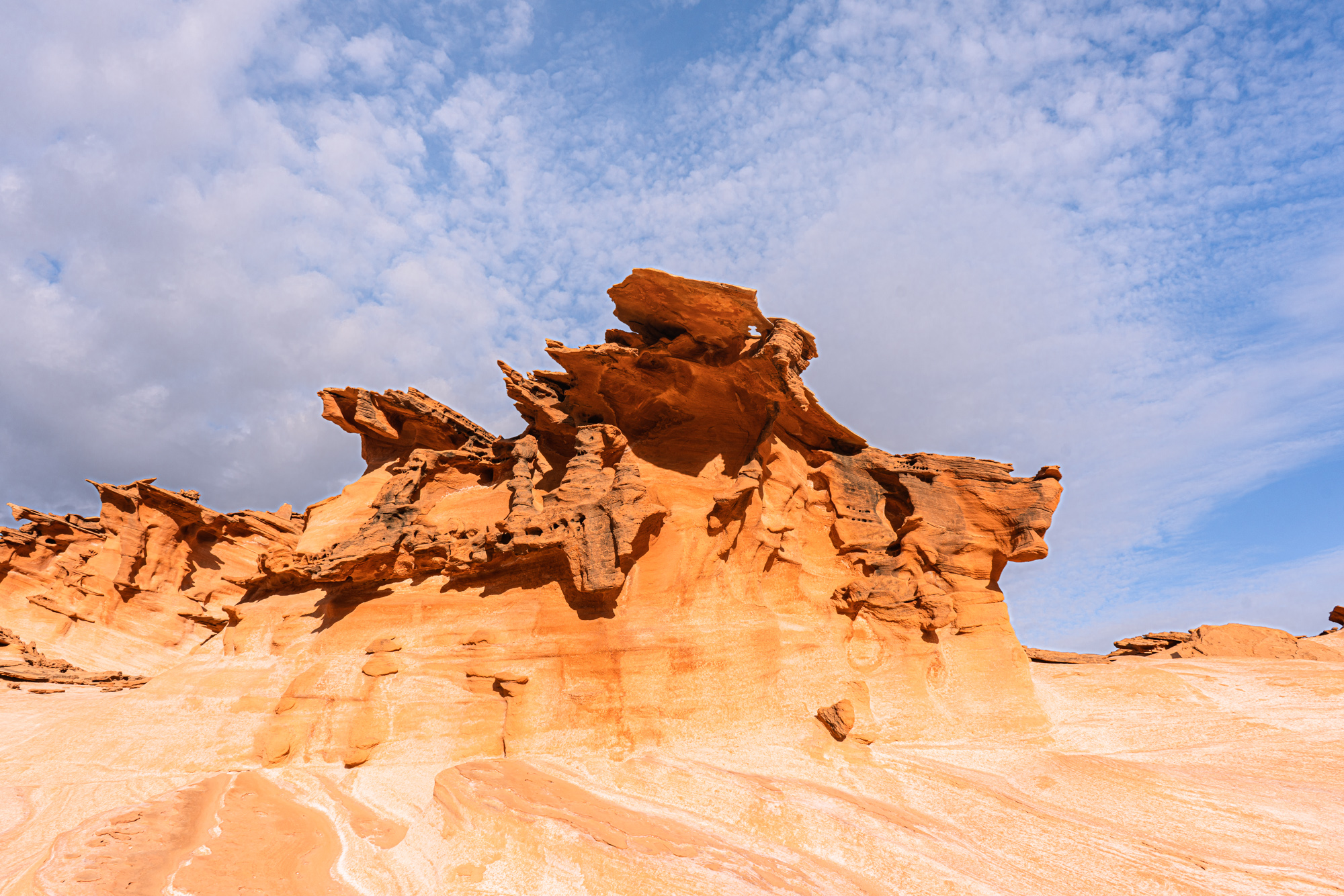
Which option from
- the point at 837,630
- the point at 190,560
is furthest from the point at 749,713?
the point at 190,560

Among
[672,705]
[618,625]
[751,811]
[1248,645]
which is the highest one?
[618,625]

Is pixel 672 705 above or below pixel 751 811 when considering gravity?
above

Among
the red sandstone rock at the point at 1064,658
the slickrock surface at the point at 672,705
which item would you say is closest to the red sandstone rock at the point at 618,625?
the slickrock surface at the point at 672,705

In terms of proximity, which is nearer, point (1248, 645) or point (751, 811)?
point (751, 811)

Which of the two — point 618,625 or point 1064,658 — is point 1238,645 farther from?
point 618,625

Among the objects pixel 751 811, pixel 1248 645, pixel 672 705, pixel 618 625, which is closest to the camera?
pixel 751 811

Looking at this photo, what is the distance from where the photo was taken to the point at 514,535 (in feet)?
27.8

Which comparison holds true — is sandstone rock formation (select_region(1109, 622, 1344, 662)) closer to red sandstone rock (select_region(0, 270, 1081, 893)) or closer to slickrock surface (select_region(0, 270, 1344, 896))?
slickrock surface (select_region(0, 270, 1344, 896))

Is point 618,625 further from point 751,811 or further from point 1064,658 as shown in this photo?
point 1064,658

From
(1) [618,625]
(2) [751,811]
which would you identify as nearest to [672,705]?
(1) [618,625]

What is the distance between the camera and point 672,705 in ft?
24.9

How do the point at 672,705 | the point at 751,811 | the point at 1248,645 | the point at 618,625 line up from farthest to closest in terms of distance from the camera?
1. the point at 1248,645
2. the point at 618,625
3. the point at 672,705
4. the point at 751,811

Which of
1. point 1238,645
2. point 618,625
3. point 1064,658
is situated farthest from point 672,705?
point 1238,645

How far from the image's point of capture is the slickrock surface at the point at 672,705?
17.9 feet
